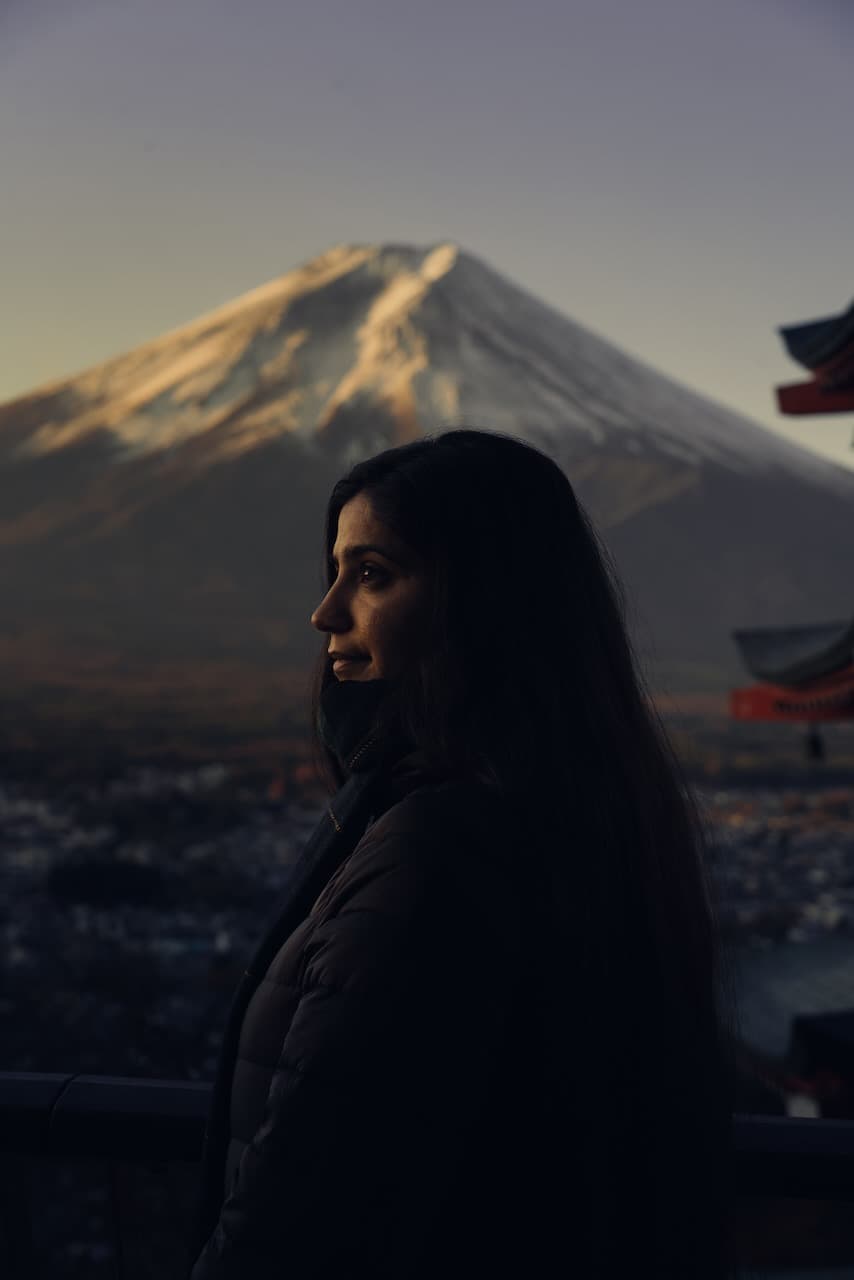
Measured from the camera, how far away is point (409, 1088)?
0.63 meters

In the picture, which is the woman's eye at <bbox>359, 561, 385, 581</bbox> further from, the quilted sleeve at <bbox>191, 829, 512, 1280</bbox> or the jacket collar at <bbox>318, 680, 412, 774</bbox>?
the quilted sleeve at <bbox>191, 829, 512, 1280</bbox>

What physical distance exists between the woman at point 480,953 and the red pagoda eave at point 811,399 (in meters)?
4.17

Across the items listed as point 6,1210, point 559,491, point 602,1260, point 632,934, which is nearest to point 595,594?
point 559,491

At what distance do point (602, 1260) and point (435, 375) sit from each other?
49774mm

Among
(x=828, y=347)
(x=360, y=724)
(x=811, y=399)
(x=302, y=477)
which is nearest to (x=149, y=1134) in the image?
(x=360, y=724)

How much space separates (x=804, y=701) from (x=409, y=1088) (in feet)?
15.8

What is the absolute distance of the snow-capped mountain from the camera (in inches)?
1591

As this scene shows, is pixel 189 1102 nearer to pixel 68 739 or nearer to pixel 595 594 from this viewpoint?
pixel 595 594

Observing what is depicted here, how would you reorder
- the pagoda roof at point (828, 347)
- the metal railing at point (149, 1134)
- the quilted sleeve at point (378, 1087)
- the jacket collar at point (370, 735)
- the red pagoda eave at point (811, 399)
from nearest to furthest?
1. the quilted sleeve at point (378, 1087)
2. the jacket collar at point (370, 735)
3. the metal railing at point (149, 1134)
4. the pagoda roof at point (828, 347)
5. the red pagoda eave at point (811, 399)

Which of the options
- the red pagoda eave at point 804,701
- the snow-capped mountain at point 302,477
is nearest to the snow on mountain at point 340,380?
the snow-capped mountain at point 302,477

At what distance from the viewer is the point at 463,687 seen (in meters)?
0.75

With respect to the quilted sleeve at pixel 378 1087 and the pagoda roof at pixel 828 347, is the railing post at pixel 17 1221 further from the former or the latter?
the pagoda roof at pixel 828 347

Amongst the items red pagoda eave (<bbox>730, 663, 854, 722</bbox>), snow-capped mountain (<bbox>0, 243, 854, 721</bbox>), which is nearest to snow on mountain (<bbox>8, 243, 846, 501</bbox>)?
snow-capped mountain (<bbox>0, 243, 854, 721</bbox>)

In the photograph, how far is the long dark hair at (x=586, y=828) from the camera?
68cm
